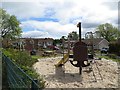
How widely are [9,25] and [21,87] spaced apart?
62.5 metres

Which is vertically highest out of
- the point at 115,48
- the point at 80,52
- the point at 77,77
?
the point at 80,52

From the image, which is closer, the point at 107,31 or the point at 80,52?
the point at 80,52

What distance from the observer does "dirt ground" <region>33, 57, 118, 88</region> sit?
1203 centimetres

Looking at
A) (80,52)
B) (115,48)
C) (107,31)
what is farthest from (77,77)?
(107,31)

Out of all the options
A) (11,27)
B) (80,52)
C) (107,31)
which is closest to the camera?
(80,52)

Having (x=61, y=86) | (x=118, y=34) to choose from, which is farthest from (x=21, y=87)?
(x=118, y=34)

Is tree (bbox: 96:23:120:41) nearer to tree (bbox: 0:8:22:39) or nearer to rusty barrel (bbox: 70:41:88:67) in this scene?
tree (bbox: 0:8:22:39)

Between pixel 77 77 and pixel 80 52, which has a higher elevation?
pixel 80 52

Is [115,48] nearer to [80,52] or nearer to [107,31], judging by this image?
[80,52]

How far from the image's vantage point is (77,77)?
534 inches

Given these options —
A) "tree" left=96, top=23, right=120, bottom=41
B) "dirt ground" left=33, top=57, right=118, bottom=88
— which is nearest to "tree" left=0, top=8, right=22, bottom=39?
"tree" left=96, top=23, right=120, bottom=41

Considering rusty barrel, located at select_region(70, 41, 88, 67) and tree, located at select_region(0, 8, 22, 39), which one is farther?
tree, located at select_region(0, 8, 22, 39)

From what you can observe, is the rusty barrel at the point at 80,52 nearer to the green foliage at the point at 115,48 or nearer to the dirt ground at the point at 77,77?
the dirt ground at the point at 77,77

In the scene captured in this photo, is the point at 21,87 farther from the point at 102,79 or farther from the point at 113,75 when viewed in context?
the point at 113,75
